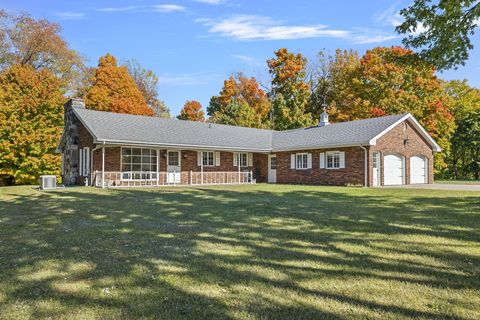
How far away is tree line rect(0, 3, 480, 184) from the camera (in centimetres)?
2511

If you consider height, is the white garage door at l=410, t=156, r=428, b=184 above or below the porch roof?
below

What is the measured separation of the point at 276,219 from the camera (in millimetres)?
8141

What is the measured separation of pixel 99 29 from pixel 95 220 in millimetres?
11814

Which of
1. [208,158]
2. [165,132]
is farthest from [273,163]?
[165,132]

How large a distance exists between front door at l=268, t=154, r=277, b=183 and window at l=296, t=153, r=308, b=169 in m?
2.31

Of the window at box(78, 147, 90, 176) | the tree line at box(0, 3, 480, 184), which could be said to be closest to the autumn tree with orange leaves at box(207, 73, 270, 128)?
the tree line at box(0, 3, 480, 184)

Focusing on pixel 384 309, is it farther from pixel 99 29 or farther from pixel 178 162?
pixel 178 162

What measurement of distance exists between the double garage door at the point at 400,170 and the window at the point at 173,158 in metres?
A: 12.5

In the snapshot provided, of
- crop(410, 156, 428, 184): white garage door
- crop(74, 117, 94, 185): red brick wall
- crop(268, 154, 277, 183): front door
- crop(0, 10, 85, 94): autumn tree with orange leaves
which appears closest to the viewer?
crop(74, 117, 94, 185): red brick wall

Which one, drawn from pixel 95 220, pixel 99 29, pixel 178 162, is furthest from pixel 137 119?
pixel 95 220

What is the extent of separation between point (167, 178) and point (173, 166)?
0.86m

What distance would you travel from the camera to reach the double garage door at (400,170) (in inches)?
844

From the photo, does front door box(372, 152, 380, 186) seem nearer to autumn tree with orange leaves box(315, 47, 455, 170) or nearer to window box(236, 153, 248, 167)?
window box(236, 153, 248, 167)

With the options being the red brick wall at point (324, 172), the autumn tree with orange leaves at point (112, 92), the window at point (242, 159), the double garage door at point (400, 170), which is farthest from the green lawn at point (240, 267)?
the autumn tree with orange leaves at point (112, 92)
